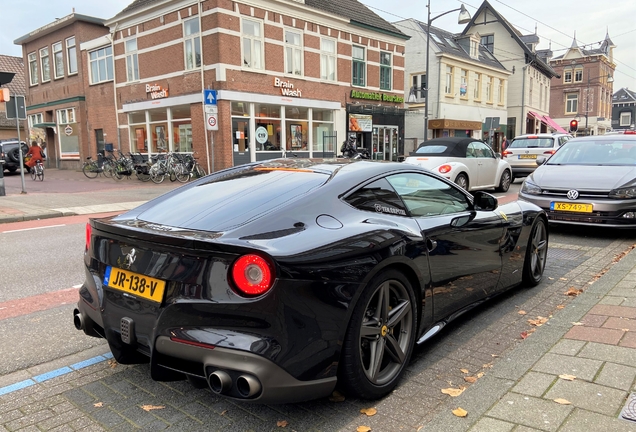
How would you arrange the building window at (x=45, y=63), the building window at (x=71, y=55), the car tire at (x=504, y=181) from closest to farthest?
the car tire at (x=504, y=181) < the building window at (x=71, y=55) < the building window at (x=45, y=63)

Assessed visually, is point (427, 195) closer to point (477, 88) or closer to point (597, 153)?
point (597, 153)

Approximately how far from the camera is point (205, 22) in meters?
20.2

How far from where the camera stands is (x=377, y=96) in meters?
27.7

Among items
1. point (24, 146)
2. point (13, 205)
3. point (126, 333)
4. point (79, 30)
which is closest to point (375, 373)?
point (126, 333)

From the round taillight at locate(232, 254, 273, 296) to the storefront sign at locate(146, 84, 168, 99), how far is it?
22.2 meters

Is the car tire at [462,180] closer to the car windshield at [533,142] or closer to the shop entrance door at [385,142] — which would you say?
the car windshield at [533,142]

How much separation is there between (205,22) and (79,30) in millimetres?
11312

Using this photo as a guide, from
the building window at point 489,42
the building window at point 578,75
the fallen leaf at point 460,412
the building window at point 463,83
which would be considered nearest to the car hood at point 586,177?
the fallen leaf at point 460,412

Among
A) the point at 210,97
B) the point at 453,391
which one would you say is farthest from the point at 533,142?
the point at 453,391

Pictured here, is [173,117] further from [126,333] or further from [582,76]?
[582,76]

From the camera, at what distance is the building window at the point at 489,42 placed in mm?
44375

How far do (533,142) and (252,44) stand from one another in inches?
482

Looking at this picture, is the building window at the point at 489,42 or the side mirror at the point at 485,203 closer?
the side mirror at the point at 485,203

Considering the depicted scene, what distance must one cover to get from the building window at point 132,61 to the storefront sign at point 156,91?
4.70 feet
